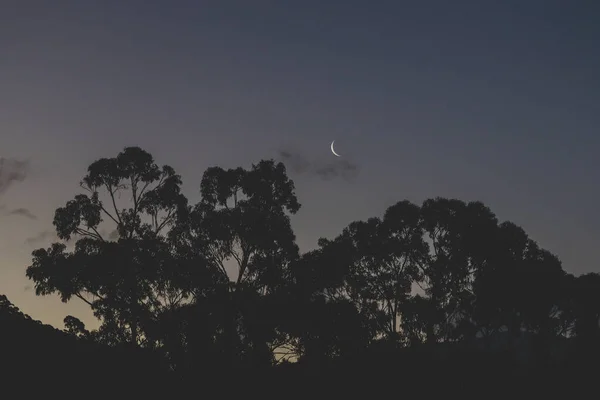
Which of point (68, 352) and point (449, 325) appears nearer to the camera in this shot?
point (68, 352)

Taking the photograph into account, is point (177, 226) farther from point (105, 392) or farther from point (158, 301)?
point (105, 392)

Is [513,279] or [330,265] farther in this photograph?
[513,279]

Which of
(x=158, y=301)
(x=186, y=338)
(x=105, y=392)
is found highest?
(x=158, y=301)

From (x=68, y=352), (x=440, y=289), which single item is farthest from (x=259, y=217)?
(x=68, y=352)

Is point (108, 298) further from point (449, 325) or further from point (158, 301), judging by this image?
point (449, 325)

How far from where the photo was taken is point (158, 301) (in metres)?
37.0

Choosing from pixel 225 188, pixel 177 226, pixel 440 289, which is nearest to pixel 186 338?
pixel 177 226

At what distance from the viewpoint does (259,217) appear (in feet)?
124

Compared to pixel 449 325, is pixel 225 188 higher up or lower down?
higher up

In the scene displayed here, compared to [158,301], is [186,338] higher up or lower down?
lower down

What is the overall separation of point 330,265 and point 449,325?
12.6 metres

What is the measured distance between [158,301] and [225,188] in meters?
9.17

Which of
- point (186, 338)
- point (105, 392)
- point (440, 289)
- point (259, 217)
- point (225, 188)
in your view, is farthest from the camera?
point (440, 289)

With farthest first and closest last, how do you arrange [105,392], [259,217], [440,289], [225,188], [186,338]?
[440,289] → [225,188] → [259,217] → [186,338] → [105,392]
